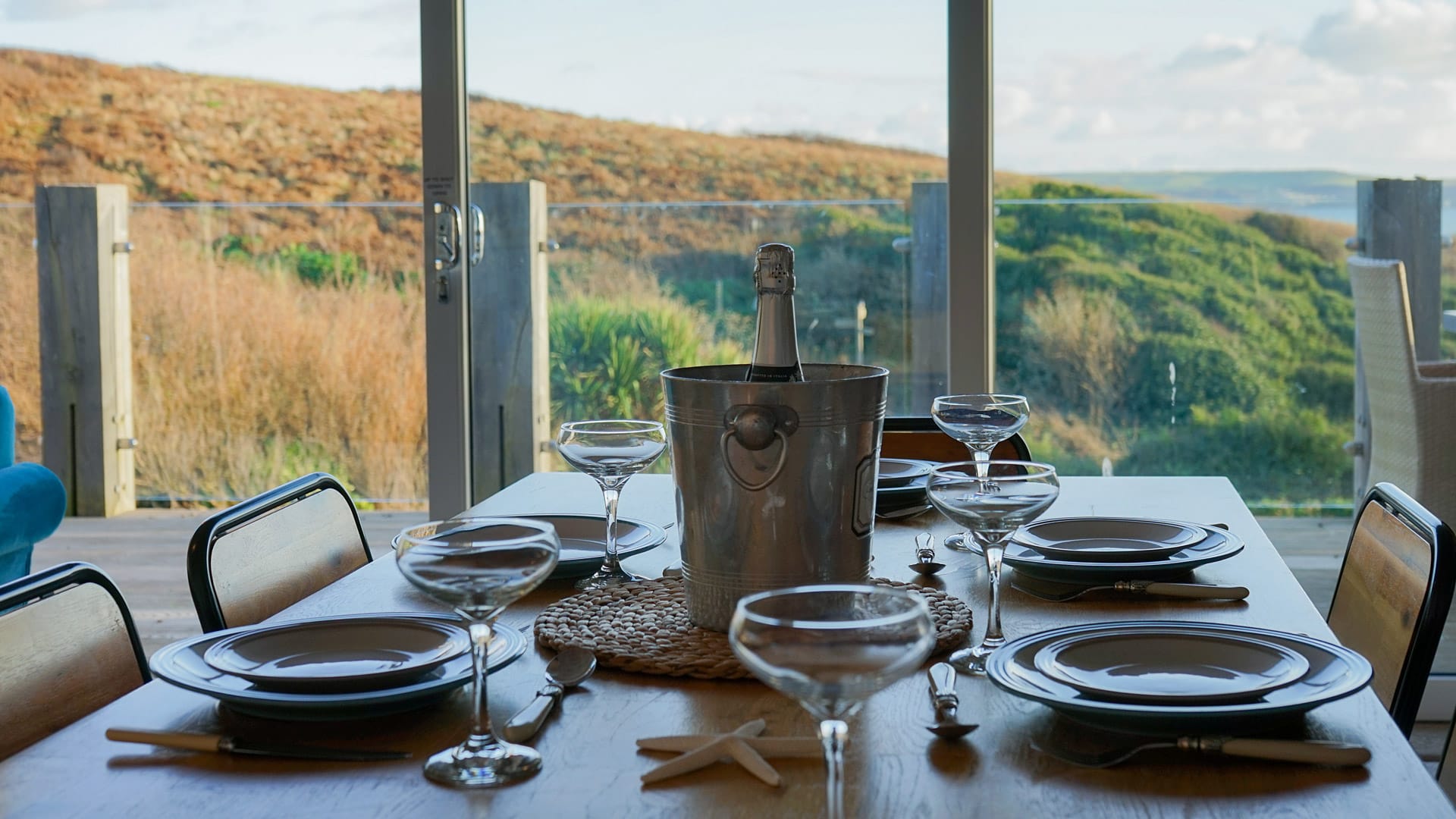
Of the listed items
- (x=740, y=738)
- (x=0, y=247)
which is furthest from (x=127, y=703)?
(x=0, y=247)

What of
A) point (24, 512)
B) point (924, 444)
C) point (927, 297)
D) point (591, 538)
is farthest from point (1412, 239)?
point (24, 512)

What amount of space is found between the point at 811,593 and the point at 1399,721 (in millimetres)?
783

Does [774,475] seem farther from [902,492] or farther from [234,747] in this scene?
[902,492]

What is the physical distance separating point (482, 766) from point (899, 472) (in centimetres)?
122

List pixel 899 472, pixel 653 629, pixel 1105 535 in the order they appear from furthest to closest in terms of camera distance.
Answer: pixel 899 472, pixel 1105 535, pixel 653 629

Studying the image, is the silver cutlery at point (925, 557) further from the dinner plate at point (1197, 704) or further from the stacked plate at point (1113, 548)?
the dinner plate at point (1197, 704)

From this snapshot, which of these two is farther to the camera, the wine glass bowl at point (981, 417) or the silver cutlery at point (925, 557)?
the wine glass bowl at point (981, 417)

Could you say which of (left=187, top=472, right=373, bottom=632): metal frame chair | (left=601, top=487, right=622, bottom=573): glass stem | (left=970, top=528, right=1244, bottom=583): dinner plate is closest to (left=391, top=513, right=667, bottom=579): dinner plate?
(left=601, top=487, right=622, bottom=573): glass stem

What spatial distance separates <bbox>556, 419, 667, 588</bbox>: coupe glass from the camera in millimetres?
1539

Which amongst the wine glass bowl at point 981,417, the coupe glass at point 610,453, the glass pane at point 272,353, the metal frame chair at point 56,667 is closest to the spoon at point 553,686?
the coupe glass at point 610,453

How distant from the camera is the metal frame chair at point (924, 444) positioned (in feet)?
7.94

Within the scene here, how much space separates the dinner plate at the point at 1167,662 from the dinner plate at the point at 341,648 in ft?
1.64

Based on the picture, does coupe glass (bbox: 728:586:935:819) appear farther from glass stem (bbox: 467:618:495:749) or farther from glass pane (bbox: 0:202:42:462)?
glass pane (bbox: 0:202:42:462)

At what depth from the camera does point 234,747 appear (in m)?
0.98
